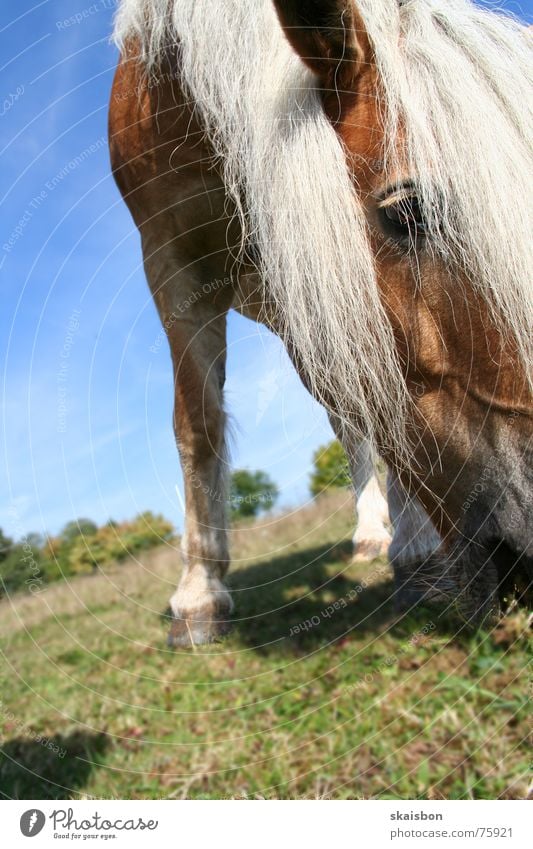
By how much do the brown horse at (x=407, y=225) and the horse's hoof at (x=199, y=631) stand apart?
102cm

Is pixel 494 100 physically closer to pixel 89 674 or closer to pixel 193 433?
pixel 193 433

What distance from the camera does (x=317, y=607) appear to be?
230 centimetres

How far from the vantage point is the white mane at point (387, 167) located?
0.99 meters

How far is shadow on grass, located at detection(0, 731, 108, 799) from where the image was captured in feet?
4.80

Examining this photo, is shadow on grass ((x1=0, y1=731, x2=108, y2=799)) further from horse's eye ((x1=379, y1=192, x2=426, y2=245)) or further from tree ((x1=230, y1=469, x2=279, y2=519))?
horse's eye ((x1=379, y1=192, x2=426, y2=245))

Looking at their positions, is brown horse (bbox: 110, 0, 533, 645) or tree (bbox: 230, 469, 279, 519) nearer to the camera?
brown horse (bbox: 110, 0, 533, 645)

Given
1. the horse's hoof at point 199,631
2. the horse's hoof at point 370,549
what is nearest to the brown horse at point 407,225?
the horse's hoof at point 199,631

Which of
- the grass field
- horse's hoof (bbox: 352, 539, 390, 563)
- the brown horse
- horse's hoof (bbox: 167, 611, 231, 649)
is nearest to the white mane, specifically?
the brown horse

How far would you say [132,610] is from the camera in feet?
10.6

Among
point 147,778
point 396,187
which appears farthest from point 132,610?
point 396,187

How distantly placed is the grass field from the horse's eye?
0.94 metres

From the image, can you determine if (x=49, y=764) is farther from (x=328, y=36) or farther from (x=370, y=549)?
(x=328, y=36)

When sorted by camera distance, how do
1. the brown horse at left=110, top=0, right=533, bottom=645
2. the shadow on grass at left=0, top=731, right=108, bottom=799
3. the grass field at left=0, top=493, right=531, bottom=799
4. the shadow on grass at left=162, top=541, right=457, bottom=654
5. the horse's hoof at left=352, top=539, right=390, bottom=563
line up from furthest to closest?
the horse's hoof at left=352, top=539, right=390, bottom=563, the shadow on grass at left=162, top=541, right=457, bottom=654, the shadow on grass at left=0, top=731, right=108, bottom=799, the grass field at left=0, top=493, right=531, bottom=799, the brown horse at left=110, top=0, right=533, bottom=645

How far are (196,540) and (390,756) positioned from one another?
3.53 feet
